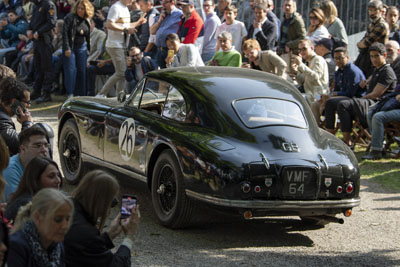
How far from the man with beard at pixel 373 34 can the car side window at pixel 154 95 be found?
629cm

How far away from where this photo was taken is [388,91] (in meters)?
13.7

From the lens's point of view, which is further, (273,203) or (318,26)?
(318,26)

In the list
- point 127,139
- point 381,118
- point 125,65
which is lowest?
point 381,118

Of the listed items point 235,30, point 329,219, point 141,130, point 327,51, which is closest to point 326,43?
point 327,51

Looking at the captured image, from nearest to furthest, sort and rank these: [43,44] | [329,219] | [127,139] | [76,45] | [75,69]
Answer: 1. [329,219]
2. [127,139]
3. [76,45]
4. [75,69]
5. [43,44]

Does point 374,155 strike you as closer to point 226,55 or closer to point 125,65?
point 226,55

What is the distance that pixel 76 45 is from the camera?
18.6 meters

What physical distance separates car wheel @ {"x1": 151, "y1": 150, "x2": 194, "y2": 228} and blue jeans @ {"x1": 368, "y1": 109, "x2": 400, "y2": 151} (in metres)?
5.38

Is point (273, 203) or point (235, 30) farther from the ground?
point (235, 30)

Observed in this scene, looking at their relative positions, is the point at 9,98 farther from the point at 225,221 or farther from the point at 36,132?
the point at 225,221

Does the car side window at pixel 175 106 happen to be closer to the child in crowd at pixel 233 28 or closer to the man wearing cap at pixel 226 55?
the man wearing cap at pixel 226 55

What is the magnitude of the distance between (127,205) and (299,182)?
3.09 m

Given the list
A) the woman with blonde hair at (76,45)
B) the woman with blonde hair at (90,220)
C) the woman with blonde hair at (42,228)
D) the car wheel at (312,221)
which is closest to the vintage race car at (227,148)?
→ the car wheel at (312,221)

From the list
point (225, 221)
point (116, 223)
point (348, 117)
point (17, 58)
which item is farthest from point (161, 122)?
point (17, 58)
